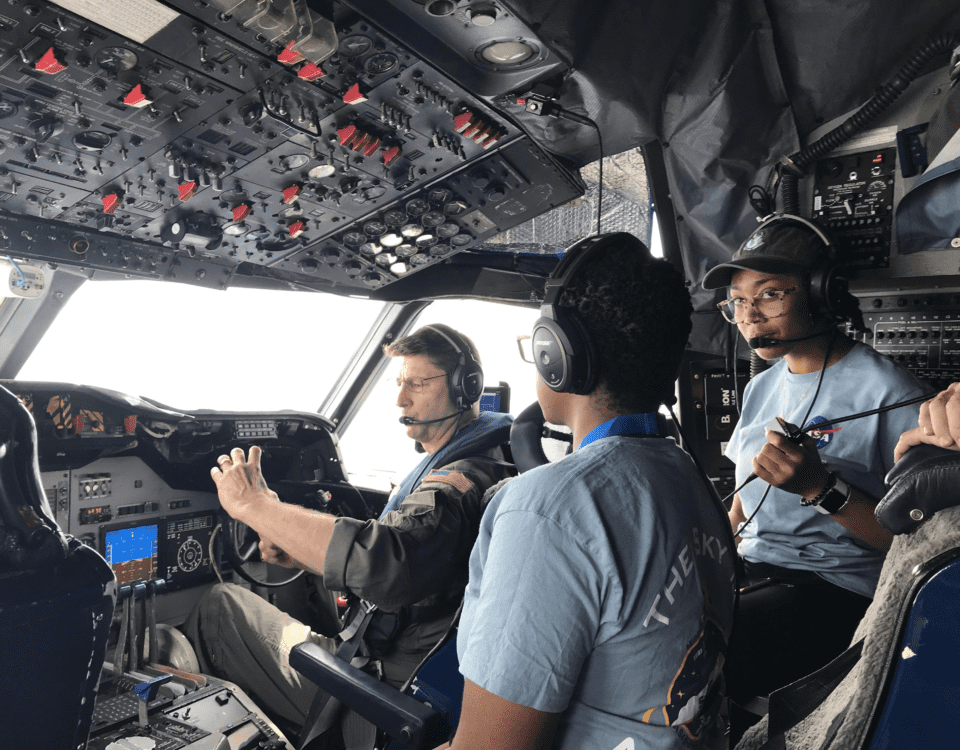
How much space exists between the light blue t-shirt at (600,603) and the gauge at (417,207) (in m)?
1.56

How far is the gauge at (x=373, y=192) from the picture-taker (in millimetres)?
2123

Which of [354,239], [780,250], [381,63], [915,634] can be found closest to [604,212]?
[354,239]

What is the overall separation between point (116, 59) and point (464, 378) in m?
1.12

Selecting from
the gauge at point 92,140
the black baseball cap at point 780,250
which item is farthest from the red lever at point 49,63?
the black baseball cap at point 780,250

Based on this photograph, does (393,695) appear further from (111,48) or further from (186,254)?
(186,254)

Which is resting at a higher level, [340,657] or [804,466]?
[804,466]

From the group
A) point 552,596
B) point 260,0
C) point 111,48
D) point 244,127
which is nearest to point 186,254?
point 244,127

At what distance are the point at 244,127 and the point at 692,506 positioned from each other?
145 centimetres

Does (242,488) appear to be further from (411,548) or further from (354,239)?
(354,239)

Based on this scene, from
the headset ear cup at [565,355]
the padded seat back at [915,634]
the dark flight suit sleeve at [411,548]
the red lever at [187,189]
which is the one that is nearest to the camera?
the padded seat back at [915,634]

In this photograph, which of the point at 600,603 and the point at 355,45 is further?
the point at 355,45

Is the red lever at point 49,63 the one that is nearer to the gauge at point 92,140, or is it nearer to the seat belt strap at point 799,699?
the gauge at point 92,140

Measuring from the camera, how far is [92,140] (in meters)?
1.62

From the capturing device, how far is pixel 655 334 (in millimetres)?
927
